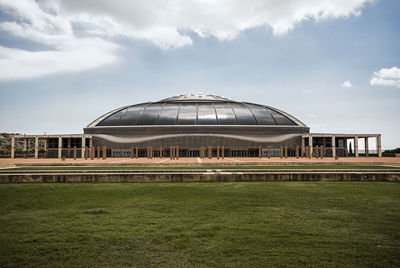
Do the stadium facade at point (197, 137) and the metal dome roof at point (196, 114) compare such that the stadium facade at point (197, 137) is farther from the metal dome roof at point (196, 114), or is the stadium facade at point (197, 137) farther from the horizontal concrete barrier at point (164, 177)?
the horizontal concrete barrier at point (164, 177)

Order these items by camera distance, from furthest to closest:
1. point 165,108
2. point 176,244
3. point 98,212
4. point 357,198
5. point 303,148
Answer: point 165,108 → point 303,148 → point 357,198 → point 98,212 → point 176,244

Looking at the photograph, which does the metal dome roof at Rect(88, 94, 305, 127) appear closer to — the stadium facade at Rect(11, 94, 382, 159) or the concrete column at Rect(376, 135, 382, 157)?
the stadium facade at Rect(11, 94, 382, 159)

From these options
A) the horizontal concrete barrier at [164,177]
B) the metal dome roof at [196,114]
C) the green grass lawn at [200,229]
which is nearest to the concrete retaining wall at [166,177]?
the horizontal concrete barrier at [164,177]

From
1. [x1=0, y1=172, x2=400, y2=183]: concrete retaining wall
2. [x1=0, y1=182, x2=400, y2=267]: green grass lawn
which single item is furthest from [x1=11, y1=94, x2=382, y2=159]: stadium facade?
[x1=0, y1=182, x2=400, y2=267]: green grass lawn

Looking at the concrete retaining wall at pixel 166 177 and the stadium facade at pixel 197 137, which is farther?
the stadium facade at pixel 197 137

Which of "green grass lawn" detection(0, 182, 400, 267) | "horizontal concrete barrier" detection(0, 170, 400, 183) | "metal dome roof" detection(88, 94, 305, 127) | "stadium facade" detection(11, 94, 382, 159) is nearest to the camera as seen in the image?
"green grass lawn" detection(0, 182, 400, 267)

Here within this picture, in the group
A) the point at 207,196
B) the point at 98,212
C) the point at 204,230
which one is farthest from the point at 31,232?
the point at 207,196

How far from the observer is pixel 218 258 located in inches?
202

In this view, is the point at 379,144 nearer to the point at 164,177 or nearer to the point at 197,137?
the point at 197,137

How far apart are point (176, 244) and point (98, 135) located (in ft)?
182

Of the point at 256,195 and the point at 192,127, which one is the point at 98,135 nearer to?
the point at 192,127

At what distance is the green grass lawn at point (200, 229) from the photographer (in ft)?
16.9

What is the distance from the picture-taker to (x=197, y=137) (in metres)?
55.5

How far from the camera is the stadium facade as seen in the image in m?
55.4
